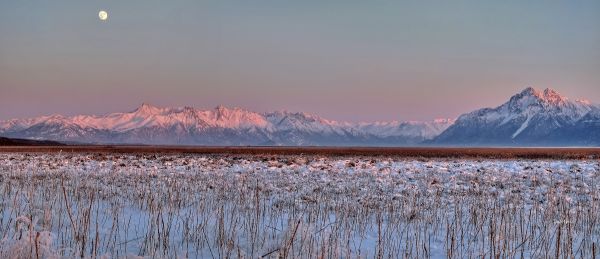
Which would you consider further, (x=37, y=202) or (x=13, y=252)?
(x=37, y=202)

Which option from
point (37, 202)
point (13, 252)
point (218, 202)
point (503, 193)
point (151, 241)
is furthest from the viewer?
point (503, 193)

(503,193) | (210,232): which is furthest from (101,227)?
(503,193)

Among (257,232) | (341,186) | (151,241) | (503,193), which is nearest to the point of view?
(151,241)

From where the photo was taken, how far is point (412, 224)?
9641mm

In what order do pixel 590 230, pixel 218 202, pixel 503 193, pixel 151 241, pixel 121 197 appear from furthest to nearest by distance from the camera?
pixel 503 193, pixel 121 197, pixel 218 202, pixel 590 230, pixel 151 241

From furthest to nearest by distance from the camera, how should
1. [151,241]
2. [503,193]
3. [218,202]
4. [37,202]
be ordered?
[503,193] < [218,202] < [37,202] < [151,241]

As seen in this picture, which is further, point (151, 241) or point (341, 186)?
point (341, 186)

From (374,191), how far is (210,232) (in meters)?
7.27

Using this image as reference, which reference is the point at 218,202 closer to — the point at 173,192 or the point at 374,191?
the point at 173,192

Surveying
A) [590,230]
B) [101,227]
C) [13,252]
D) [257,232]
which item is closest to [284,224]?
[257,232]

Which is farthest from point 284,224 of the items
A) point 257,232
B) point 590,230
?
point 590,230

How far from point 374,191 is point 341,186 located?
5.02ft

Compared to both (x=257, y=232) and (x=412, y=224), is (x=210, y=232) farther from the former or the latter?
(x=412, y=224)

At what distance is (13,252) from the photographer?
18.9ft
